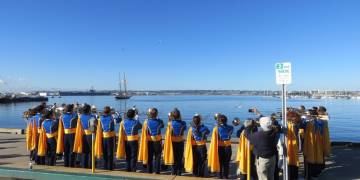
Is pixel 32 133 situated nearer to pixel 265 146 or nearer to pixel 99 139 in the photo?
pixel 99 139

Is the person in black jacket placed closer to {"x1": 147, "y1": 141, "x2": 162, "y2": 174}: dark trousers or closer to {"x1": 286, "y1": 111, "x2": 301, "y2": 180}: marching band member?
{"x1": 286, "y1": 111, "x2": 301, "y2": 180}: marching band member

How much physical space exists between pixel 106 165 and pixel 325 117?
599 centimetres

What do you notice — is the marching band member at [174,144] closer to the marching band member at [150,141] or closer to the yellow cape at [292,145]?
the marching band member at [150,141]

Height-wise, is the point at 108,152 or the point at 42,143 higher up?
the point at 42,143

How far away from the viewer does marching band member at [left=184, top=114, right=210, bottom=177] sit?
918 centimetres

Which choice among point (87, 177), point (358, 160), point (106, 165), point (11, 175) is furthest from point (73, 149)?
point (358, 160)

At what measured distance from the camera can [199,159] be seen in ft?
30.6

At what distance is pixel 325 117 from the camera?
1002cm

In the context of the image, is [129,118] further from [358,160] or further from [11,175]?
[358,160]

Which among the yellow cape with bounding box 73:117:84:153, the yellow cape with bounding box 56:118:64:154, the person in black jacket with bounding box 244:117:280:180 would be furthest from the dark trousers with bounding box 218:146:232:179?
the yellow cape with bounding box 56:118:64:154

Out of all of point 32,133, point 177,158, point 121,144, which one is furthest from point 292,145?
point 32,133

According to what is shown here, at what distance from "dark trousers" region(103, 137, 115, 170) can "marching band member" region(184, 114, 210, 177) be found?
203cm

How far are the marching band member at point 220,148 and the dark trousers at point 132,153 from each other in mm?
1975

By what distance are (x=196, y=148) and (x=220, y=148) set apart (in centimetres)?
60
